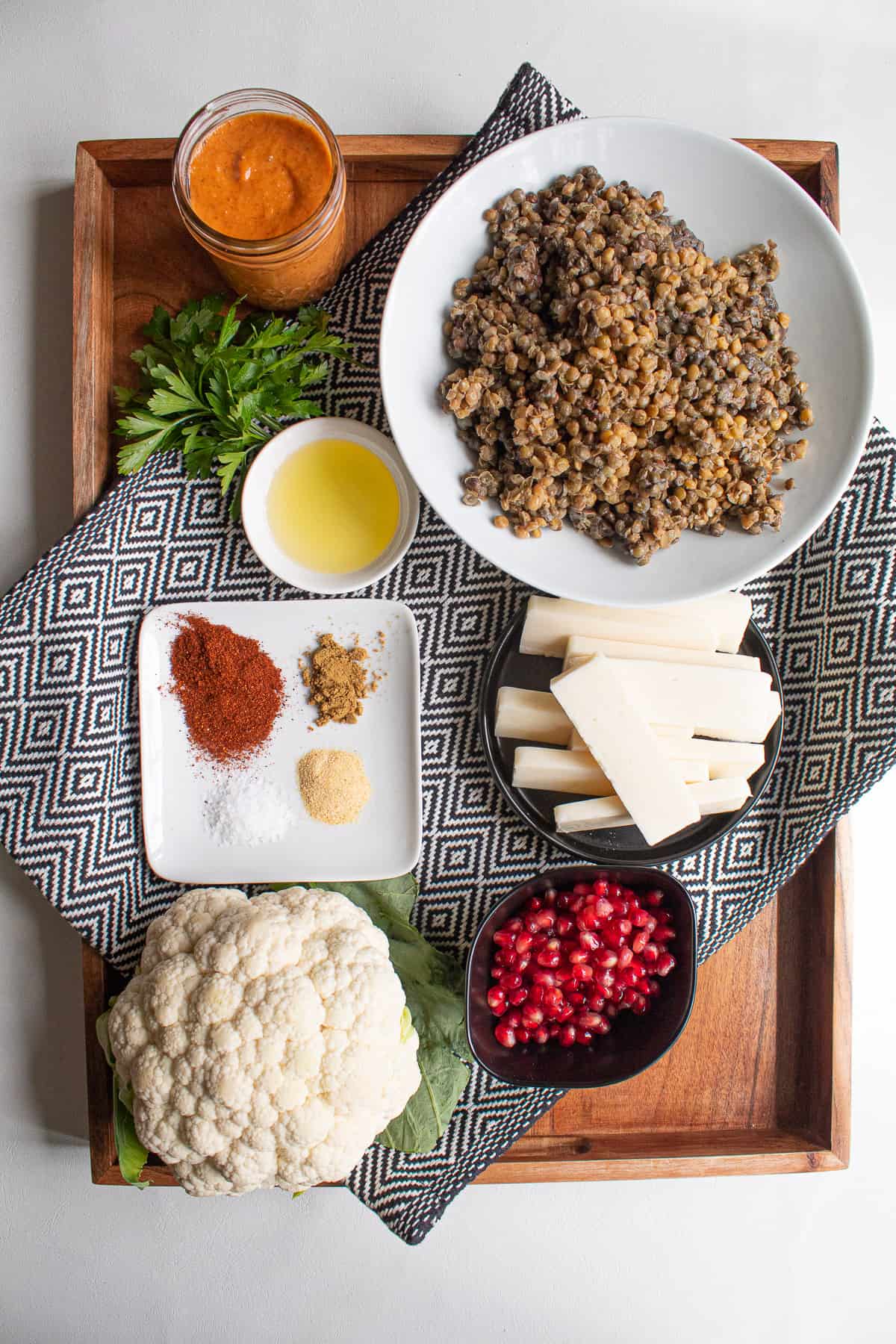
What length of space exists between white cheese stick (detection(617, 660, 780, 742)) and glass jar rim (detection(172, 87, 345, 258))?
907 mm

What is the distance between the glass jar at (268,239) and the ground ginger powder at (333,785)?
→ 64cm

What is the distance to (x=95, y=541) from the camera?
→ 1.65m

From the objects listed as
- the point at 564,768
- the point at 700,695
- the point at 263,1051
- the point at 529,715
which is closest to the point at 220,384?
the point at 529,715

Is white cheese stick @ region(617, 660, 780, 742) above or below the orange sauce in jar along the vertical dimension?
below

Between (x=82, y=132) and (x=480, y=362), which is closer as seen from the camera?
(x=480, y=362)

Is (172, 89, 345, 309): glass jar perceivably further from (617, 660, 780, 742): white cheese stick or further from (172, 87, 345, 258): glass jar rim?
(617, 660, 780, 742): white cheese stick

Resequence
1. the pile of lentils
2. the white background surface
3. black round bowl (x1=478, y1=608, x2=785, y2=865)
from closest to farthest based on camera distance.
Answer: the pile of lentils, black round bowl (x1=478, y1=608, x2=785, y2=865), the white background surface

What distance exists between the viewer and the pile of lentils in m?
1.29

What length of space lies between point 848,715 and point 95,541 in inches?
57.1

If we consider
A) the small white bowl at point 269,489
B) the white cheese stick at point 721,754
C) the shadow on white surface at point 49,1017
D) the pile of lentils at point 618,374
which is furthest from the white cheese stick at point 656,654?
the shadow on white surface at point 49,1017

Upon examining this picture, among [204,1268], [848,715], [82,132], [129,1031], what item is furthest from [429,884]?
[82,132]

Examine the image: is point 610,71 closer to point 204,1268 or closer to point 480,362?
point 480,362

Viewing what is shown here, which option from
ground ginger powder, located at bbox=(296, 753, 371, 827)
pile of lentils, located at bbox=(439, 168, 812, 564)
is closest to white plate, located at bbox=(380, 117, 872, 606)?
pile of lentils, located at bbox=(439, 168, 812, 564)

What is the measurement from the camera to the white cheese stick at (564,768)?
5.33ft
